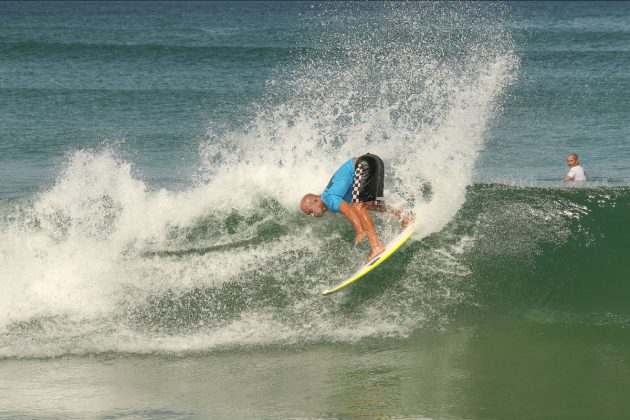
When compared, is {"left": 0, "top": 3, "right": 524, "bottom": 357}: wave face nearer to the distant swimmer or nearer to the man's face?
the man's face

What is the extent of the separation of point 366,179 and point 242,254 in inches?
71.0

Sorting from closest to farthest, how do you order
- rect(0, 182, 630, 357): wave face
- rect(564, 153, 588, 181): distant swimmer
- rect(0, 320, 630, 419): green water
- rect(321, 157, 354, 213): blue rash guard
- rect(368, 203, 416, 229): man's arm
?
rect(0, 320, 630, 419): green water < rect(0, 182, 630, 357): wave face < rect(321, 157, 354, 213): blue rash guard < rect(368, 203, 416, 229): man's arm < rect(564, 153, 588, 181): distant swimmer

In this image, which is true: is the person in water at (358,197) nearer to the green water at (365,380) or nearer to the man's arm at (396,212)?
the man's arm at (396,212)

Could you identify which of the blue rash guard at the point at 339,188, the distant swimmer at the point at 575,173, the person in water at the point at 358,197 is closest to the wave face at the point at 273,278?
the person in water at the point at 358,197

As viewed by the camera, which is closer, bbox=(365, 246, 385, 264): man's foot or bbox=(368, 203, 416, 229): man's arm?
bbox=(365, 246, 385, 264): man's foot

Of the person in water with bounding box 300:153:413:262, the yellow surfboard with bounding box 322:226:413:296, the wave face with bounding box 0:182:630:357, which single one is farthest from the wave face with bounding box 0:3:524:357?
the person in water with bounding box 300:153:413:262

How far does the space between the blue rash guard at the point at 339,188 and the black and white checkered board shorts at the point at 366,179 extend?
0.25 ft

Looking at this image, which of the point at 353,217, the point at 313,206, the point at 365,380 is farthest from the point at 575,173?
the point at 365,380

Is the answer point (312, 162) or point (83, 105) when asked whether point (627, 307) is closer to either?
point (312, 162)

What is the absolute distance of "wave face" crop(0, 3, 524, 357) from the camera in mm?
9430

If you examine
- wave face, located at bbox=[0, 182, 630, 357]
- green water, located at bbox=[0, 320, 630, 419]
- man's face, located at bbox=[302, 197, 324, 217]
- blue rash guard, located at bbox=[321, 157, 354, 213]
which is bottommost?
green water, located at bbox=[0, 320, 630, 419]

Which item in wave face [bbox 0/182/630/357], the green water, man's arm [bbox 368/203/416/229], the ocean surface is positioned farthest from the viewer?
man's arm [bbox 368/203/416/229]

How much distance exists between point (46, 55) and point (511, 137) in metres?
23.6

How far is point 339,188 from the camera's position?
9.63m
